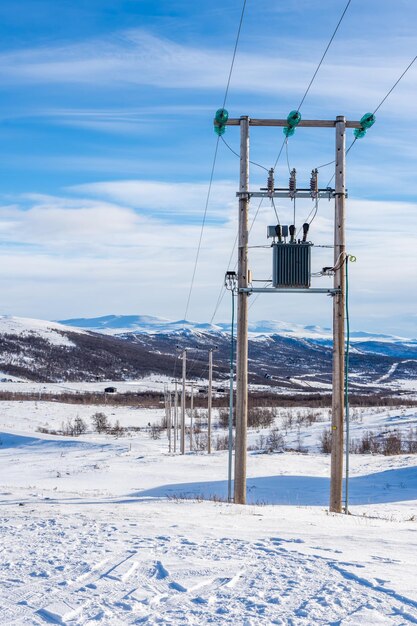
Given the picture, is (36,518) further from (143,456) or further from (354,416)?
(354,416)

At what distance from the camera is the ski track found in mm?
5250

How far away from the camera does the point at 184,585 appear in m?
6.04

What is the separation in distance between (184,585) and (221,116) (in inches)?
412

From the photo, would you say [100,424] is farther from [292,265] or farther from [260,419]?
[292,265]

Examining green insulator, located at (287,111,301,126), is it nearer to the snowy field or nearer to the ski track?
the snowy field

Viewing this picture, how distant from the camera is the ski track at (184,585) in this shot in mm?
5250

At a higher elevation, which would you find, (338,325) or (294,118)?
(294,118)

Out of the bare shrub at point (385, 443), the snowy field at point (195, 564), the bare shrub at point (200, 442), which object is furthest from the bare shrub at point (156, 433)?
the snowy field at point (195, 564)

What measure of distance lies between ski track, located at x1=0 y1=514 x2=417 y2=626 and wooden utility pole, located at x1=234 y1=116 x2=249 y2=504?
19.6 ft

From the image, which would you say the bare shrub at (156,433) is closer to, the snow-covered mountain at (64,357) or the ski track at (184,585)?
the ski track at (184,585)

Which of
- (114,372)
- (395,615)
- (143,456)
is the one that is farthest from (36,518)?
(114,372)

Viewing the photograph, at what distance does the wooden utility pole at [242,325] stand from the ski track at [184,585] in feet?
19.6

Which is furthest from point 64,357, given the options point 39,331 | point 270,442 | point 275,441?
point 275,441

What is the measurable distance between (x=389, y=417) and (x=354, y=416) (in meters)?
5.84
